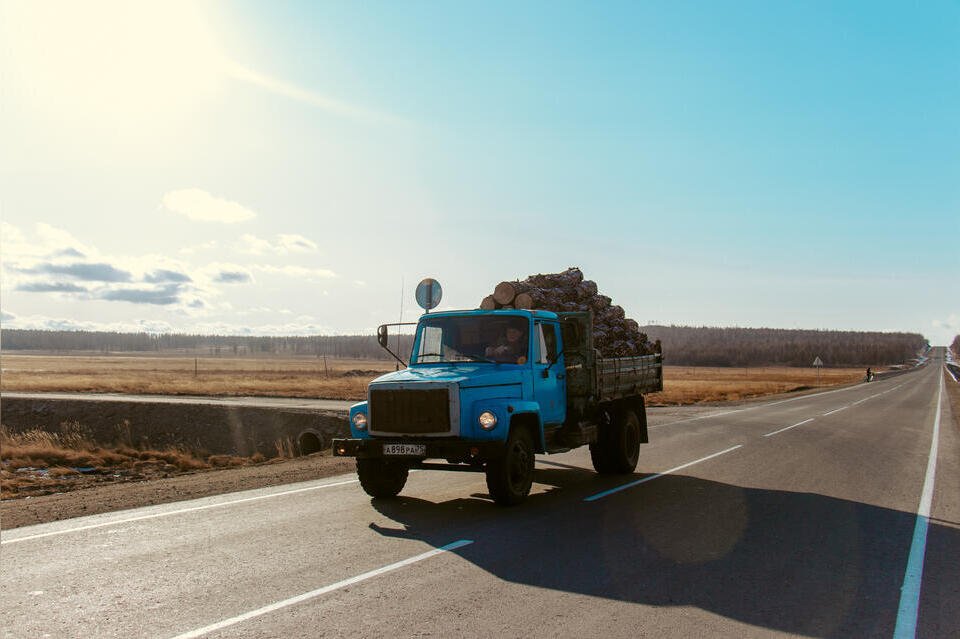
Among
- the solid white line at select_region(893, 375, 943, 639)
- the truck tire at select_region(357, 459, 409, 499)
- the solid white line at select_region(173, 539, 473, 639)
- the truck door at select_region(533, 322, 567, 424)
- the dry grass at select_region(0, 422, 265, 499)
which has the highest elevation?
the truck door at select_region(533, 322, 567, 424)

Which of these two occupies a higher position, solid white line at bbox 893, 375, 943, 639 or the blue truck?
the blue truck

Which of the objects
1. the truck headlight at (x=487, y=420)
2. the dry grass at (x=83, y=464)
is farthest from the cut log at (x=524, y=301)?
the dry grass at (x=83, y=464)

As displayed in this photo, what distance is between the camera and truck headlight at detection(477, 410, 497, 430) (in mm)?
9008

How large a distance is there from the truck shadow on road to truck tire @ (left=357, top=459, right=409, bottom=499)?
20 centimetres

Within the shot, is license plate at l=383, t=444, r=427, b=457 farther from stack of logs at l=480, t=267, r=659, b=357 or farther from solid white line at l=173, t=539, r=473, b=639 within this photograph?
stack of logs at l=480, t=267, r=659, b=357

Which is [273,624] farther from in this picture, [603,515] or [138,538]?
[603,515]

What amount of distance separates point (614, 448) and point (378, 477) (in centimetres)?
422

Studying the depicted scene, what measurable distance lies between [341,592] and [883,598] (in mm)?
4166

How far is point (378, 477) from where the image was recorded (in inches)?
399

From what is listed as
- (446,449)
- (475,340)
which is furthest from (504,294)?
(446,449)

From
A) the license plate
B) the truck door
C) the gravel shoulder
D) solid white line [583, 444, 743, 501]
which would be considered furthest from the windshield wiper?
the gravel shoulder

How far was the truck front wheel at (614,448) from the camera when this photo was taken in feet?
40.6

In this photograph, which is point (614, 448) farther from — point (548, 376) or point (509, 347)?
point (509, 347)

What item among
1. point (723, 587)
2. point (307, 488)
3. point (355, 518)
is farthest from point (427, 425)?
point (723, 587)
